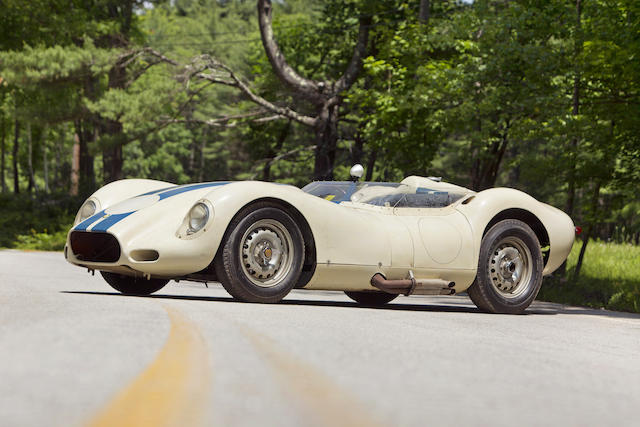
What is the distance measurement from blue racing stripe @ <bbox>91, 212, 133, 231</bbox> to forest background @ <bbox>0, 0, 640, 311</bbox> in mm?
8237

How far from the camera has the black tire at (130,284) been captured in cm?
851

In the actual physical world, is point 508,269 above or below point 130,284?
above

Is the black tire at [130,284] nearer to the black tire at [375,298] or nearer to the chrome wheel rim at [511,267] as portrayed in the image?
the black tire at [375,298]

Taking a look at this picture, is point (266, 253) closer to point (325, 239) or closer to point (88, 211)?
point (325, 239)

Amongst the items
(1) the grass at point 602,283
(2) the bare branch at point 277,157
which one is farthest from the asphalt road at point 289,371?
(2) the bare branch at point 277,157

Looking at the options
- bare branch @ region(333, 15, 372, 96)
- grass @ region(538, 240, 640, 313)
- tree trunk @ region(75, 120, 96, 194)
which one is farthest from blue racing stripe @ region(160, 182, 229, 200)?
tree trunk @ region(75, 120, 96, 194)

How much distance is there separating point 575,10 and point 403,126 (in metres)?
7.12

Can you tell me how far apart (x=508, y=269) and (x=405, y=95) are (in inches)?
498

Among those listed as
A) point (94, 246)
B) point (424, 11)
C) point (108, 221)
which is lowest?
point (94, 246)

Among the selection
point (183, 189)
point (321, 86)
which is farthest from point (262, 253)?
point (321, 86)

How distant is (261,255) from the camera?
7.23 metres

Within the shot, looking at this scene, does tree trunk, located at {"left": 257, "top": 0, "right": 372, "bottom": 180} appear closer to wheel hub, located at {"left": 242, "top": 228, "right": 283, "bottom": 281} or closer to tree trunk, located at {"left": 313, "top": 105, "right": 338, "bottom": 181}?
tree trunk, located at {"left": 313, "top": 105, "right": 338, "bottom": 181}

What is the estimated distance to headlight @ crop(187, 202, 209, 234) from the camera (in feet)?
23.0

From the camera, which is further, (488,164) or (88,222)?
(488,164)
